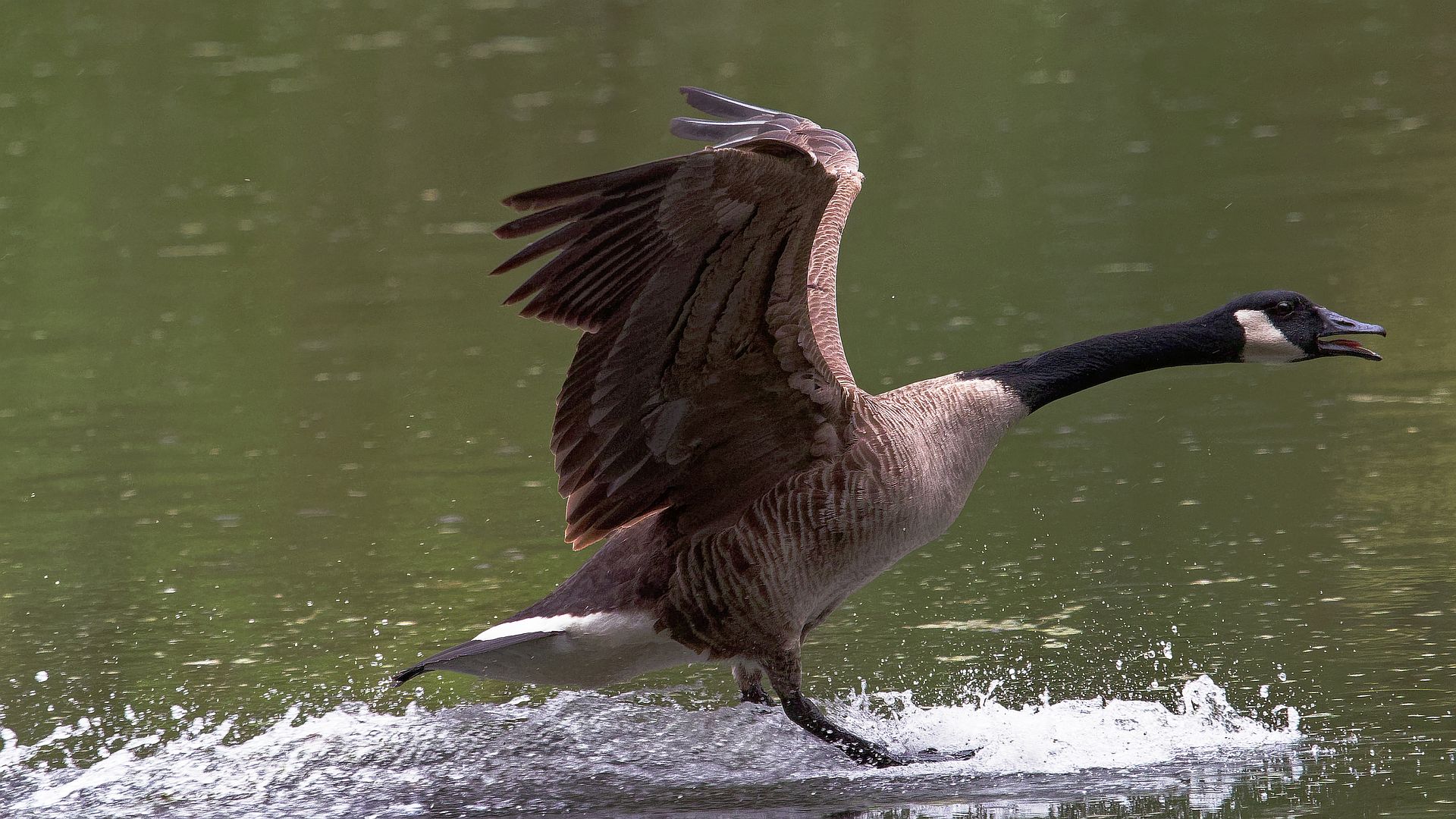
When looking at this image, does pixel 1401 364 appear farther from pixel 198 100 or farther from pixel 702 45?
pixel 198 100

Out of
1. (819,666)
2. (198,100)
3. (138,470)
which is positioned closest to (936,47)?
(198,100)

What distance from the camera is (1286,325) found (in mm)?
6066

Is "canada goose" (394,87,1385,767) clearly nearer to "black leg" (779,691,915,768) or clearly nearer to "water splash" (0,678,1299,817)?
"black leg" (779,691,915,768)

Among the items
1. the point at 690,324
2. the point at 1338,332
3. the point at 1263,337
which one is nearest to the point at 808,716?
the point at 690,324

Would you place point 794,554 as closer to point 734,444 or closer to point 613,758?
point 734,444

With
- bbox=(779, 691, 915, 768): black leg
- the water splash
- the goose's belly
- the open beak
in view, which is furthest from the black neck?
bbox=(779, 691, 915, 768): black leg

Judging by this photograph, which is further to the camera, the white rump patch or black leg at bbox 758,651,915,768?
black leg at bbox 758,651,915,768

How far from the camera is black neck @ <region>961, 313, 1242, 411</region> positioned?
5910mm

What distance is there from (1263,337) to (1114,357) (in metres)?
0.53

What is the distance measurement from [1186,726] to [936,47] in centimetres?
1304

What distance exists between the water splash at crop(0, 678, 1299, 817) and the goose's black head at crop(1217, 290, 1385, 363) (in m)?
1.16

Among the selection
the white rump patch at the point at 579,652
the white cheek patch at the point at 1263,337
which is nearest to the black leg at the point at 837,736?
the white rump patch at the point at 579,652

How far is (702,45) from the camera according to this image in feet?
61.5

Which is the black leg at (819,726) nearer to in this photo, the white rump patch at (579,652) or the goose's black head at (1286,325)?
the white rump patch at (579,652)
